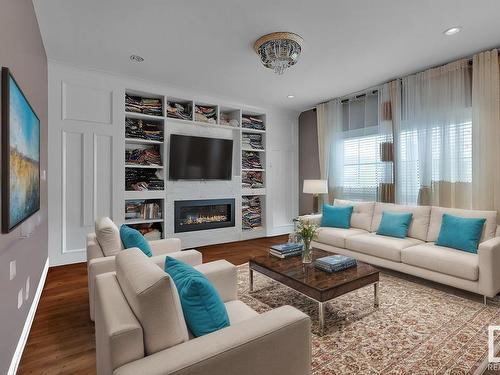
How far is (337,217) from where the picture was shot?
429 centimetres

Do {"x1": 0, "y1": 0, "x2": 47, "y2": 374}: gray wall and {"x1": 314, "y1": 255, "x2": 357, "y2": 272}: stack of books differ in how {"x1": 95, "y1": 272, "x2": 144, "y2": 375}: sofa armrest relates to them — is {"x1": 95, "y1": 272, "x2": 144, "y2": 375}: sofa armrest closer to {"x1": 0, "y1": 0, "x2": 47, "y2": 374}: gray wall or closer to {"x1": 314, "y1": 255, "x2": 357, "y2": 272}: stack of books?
{"x1": 0, "y1": 0, "x2": 47, "y2": 374}: gray wall

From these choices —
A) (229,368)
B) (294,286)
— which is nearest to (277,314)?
(229,368)

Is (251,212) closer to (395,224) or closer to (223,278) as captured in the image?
(395,224)

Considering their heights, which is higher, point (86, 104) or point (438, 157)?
point (86, 104)

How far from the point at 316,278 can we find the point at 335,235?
1.77 meters

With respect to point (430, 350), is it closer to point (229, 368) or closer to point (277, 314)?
point (277, 314)

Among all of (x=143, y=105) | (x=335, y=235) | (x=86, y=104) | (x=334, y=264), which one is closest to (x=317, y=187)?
(x=335, y=235)

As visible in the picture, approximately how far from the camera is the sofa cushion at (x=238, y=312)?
157cm

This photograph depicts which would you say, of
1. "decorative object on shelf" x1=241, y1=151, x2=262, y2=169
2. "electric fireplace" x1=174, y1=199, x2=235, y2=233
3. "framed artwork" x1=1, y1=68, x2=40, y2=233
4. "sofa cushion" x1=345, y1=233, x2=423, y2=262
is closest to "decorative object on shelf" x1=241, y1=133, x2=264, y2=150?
"decorative object on shelf" x1=241, y1=151, x2=262, y2=169

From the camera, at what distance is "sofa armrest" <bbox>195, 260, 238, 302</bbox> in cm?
187

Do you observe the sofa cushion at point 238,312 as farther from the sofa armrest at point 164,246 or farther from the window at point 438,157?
the window at point 438,157

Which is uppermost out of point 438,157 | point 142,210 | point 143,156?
point 143,156

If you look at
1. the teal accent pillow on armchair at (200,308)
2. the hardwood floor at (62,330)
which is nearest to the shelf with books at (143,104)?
the hardwood floor at (62,330)

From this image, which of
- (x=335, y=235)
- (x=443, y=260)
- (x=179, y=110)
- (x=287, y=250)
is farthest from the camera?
(x=179, y=110)
